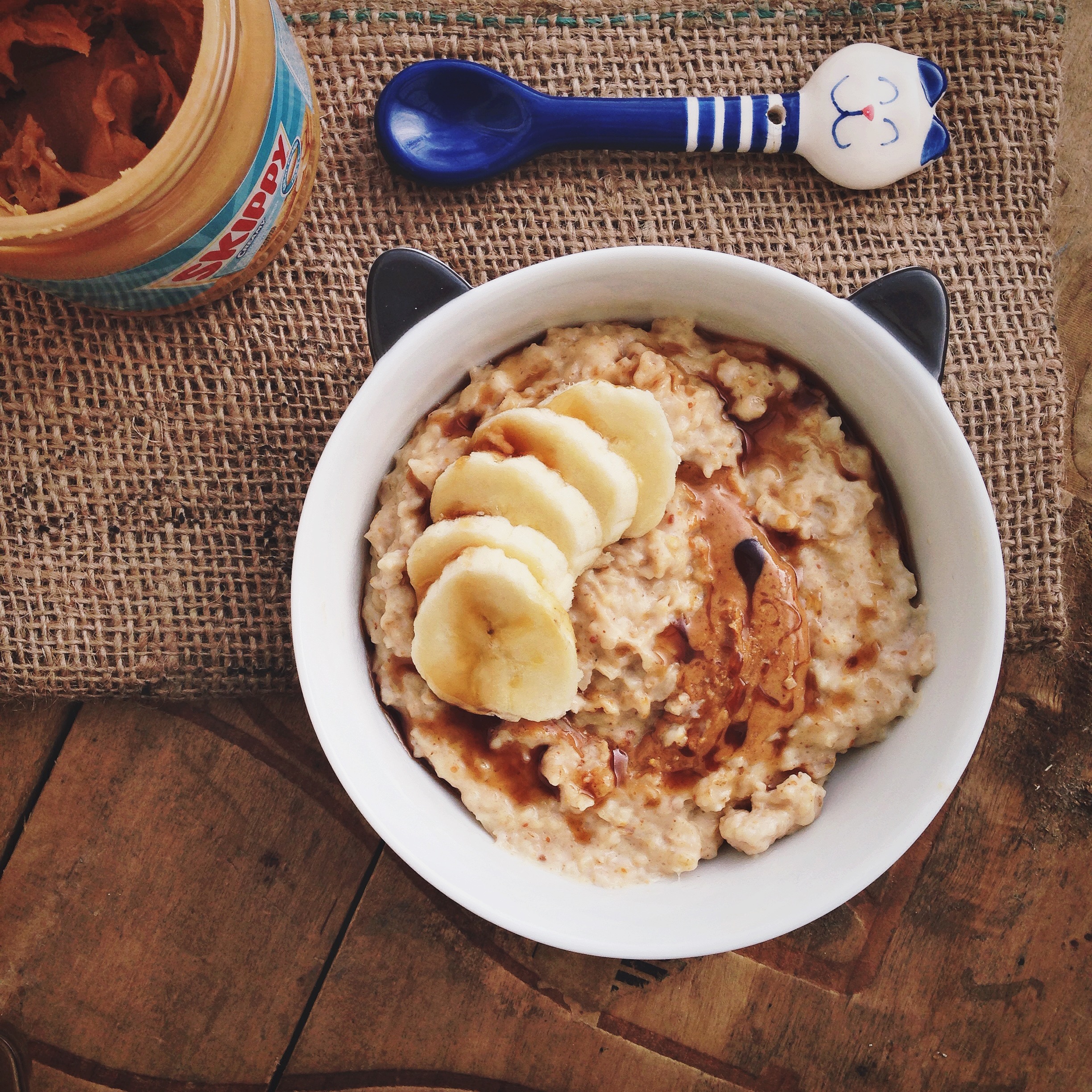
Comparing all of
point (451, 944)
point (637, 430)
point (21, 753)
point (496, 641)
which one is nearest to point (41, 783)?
point (21, 753)

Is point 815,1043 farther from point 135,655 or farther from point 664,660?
point 135,655

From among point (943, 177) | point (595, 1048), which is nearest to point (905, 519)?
point (943, 177)

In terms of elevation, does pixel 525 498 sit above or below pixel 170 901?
above

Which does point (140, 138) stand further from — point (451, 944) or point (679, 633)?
point (451, 944)

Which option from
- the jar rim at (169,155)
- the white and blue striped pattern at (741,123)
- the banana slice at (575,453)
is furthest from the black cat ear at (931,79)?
the jar rim at (169,155)

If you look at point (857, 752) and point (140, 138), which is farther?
point (857, 752)
